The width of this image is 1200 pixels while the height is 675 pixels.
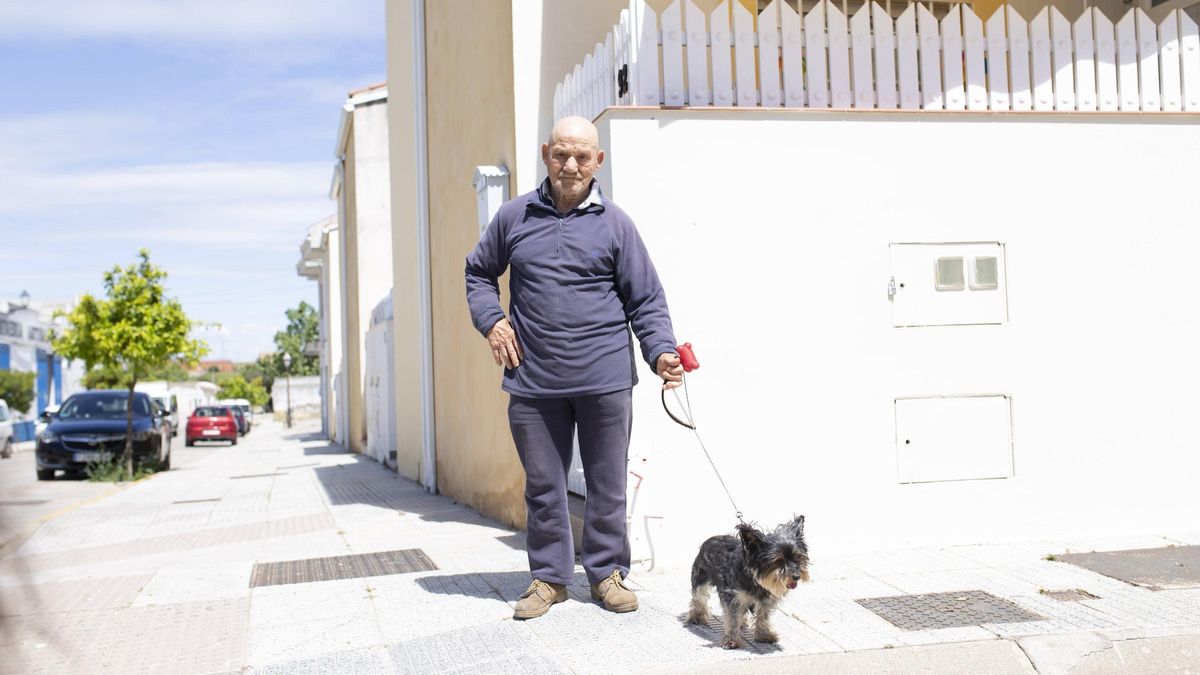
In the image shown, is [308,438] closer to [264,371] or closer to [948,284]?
[948,284]

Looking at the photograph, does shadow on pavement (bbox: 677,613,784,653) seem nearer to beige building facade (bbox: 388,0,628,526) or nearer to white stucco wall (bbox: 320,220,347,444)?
beige building facade (bbox: 388,0,628,526)

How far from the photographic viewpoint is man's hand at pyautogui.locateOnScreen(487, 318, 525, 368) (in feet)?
15.9

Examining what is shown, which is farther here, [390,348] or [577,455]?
[390,348]

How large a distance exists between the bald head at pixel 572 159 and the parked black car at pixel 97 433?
14350 mm

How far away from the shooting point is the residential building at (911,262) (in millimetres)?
5953

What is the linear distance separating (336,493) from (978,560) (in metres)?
8.61

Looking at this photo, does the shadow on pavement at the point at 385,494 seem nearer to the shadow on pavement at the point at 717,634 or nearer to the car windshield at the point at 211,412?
the shadow on pavement at the point at 717,634

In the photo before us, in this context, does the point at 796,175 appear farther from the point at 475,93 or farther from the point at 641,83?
the point at 475,93

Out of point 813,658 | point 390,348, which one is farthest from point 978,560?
point 390,348

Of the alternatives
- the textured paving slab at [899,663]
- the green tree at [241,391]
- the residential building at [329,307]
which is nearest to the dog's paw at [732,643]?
the textured paving slab at [899,663]

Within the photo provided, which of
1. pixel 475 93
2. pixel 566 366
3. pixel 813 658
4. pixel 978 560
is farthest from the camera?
pixel 475 93

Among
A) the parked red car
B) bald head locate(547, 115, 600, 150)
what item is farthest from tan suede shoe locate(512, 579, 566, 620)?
the parked red car

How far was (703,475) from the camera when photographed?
5852 mm

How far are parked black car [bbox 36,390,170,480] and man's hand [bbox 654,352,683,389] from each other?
48.0 feet
